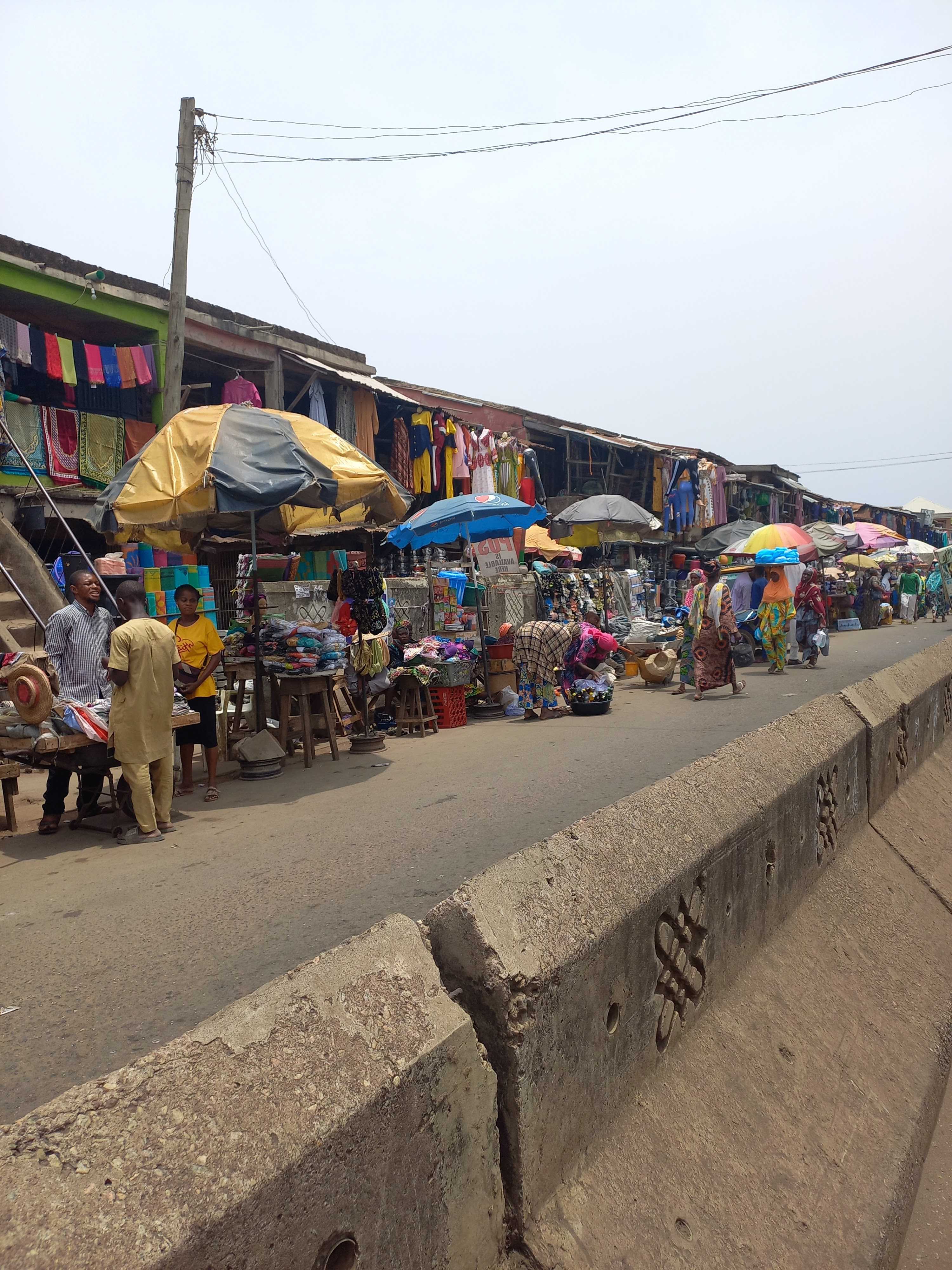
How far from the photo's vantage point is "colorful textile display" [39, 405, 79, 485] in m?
11.9

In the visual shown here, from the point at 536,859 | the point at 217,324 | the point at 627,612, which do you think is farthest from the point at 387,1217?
the point at 627,612

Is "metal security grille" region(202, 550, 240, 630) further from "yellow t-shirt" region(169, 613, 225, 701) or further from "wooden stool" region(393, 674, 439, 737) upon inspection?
"yellow t-shirt" region(169, 613, 225, 701)

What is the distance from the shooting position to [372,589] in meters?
9.96

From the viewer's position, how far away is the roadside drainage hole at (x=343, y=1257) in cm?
148

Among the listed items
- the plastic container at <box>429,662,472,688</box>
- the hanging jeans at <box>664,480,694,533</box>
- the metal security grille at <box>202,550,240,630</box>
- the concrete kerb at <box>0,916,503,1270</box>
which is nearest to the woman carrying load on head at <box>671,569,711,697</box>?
the plastic container at <box>429,662,472,688</box>

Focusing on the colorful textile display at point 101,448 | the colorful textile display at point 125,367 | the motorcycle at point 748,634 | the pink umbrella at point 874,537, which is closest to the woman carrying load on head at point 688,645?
the motorcycle at point 748,634

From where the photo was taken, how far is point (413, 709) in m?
11.0

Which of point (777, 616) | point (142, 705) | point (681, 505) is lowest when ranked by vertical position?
point (142, 705)

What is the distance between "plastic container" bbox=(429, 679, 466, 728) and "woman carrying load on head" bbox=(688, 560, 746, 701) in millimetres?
3687

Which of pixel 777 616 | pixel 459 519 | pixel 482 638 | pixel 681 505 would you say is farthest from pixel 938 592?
pixel 459 519

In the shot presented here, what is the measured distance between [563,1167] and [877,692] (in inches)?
175

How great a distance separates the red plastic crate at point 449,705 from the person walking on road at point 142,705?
5096mm

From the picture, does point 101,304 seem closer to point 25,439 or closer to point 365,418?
point 25,439

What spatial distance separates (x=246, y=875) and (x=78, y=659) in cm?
232
